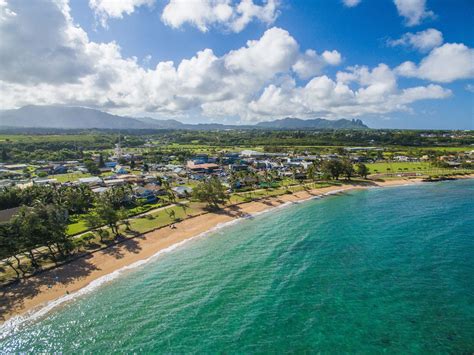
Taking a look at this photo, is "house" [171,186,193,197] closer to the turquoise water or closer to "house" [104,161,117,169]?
the turquoise water

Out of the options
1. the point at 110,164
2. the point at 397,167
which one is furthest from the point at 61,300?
the point at 397,167

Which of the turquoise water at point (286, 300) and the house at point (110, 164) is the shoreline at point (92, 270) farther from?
the house at point (110, 164)

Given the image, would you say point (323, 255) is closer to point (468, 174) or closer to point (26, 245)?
point (26, 245)

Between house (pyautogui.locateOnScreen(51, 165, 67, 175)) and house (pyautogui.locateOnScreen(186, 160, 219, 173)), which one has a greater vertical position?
house (pyautogui.locateOnScreen(186, 160, 219, 173))

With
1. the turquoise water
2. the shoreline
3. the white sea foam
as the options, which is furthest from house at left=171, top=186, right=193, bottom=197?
the white sea foam

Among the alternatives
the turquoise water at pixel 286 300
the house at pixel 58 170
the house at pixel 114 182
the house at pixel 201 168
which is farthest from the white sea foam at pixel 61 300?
the house at pixel 58 170

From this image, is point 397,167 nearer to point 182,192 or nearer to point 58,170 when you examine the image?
point 182,192

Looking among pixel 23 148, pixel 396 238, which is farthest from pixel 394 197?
pixel 23 148
